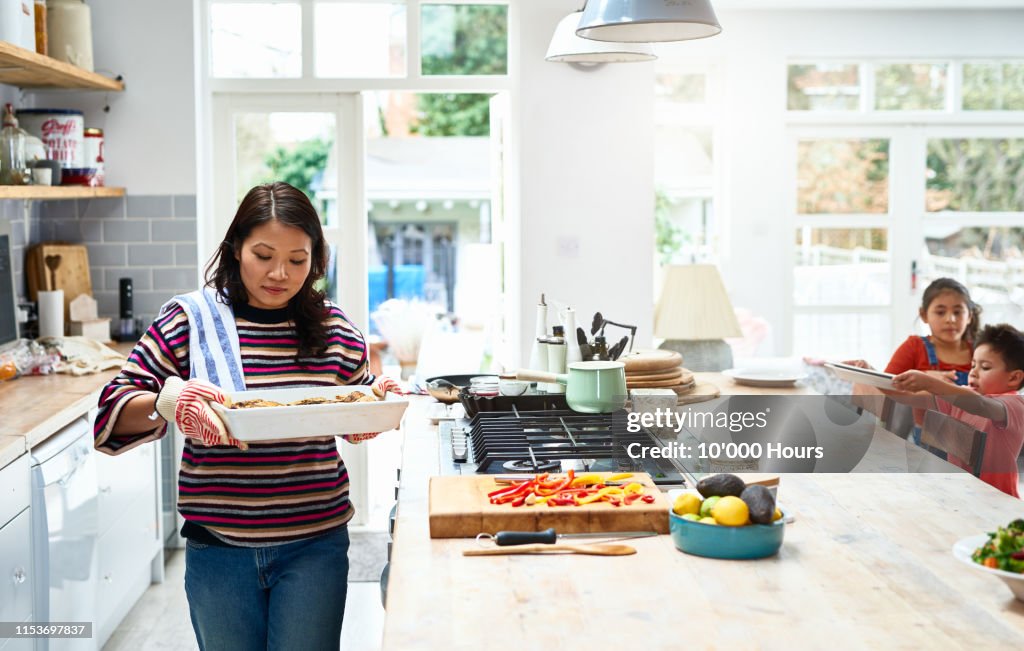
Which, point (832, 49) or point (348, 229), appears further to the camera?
point (832, 49)

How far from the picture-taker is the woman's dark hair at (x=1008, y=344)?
3.61 m

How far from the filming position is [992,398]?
3357mm

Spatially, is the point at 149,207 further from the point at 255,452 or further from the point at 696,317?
the point at 255,452

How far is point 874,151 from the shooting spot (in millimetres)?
8195

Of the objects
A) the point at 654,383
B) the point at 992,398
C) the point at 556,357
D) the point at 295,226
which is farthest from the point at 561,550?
the point at 992,398

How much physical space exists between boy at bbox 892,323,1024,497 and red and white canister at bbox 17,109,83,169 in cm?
339

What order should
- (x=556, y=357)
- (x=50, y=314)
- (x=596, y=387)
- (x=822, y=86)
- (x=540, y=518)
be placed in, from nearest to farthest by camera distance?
(x=540, y=518) → (x=596, y=387) → (x=556, y=357) → (x=50, y=314) → (x=822, y=86)

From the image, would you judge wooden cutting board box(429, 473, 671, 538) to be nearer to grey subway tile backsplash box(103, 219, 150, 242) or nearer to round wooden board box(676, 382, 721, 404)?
round wooden board box(676, 382, 721, 404)

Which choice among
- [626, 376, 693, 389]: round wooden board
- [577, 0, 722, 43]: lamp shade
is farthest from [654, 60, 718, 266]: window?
[577, 0, 722, 43]: lamp shade

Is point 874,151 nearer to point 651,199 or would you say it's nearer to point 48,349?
point 651,199

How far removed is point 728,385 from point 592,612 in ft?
6.99

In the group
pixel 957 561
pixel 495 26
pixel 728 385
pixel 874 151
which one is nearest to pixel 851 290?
pixel 874 151

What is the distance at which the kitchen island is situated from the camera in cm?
151

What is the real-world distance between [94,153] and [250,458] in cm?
318
